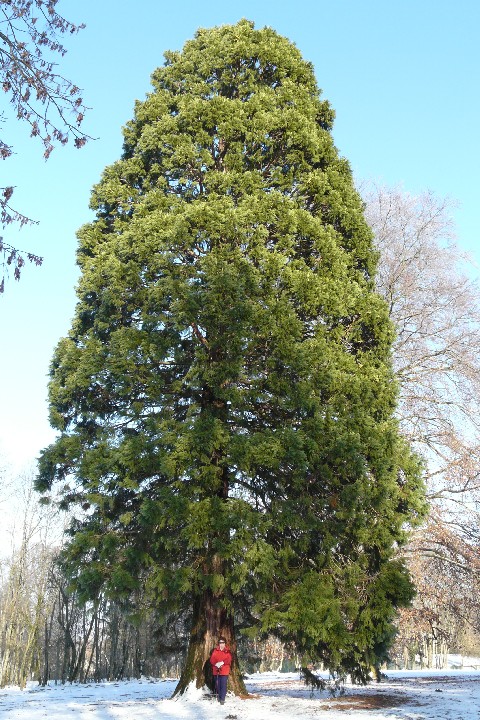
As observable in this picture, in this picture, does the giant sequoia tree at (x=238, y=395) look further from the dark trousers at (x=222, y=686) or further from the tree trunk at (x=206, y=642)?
the dark trousers at (x=222, y=686)

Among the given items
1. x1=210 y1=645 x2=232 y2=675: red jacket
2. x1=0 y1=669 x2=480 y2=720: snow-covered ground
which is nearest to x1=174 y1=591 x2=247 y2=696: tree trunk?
x1=0 y1=669 x2=480 y2=720: snow-covered ground

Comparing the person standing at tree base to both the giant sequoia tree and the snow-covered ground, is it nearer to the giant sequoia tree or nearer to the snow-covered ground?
the snow-covered ground

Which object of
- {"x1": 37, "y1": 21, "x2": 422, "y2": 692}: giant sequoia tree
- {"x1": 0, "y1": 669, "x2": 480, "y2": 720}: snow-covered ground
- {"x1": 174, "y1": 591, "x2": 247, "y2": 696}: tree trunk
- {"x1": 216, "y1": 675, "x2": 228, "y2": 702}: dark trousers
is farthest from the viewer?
{"x1": 174, "y1": 591, "x2": 247, "y2": 696}: tree trunk

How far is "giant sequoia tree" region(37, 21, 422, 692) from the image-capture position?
27.5 ft

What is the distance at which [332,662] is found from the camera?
327 inches

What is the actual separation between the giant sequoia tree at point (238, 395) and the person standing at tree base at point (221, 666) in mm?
483

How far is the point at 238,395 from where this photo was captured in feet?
29.1

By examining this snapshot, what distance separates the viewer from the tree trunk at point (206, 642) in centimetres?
869

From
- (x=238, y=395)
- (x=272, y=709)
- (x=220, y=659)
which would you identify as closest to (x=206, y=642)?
(x=220, y=659)

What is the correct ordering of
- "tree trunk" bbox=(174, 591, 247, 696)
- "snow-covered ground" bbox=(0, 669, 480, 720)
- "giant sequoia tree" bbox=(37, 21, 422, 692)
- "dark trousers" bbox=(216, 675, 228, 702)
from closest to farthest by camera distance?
"snow-covered ground" bbox=(0, 669, 480, 720)
"dark trousers" bbox=(216, 675, 228, 702)
"giant sequoia tree" bbox=(37, 21, 422, 692)
"tree trunk" bbox=(174, 591, 247, 696)

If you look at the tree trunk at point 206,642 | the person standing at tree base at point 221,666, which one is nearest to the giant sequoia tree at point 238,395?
the tree trunk at point 206,642

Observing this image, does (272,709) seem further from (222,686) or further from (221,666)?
(221,666)

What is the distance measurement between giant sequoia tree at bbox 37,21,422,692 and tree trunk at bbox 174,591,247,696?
33mm

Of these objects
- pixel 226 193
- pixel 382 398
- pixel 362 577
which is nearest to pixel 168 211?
pixel 226 193
